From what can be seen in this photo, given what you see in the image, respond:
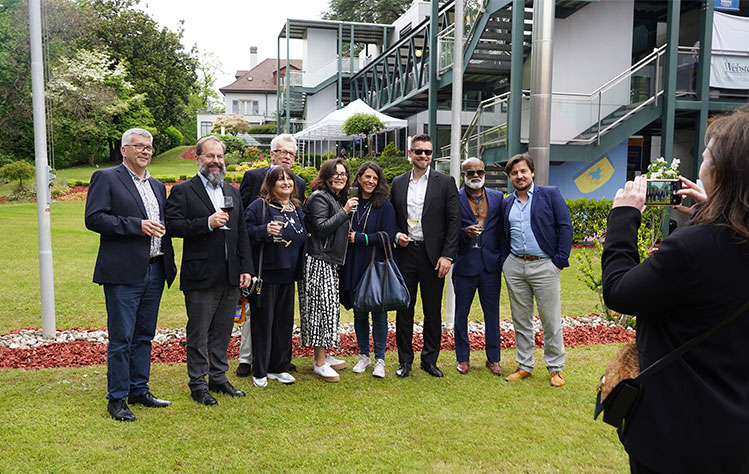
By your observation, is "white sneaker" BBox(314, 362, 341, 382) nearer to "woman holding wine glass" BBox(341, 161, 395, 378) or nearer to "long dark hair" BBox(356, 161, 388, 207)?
"woman holding wine glass" BBox(341, 161, 395, 378)

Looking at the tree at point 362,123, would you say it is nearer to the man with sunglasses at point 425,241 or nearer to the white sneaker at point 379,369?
the man with sunglasses at point 425,241

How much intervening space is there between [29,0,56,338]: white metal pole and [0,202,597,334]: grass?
881 millimetres

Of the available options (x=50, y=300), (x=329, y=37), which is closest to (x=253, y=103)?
(x=329, y=37)

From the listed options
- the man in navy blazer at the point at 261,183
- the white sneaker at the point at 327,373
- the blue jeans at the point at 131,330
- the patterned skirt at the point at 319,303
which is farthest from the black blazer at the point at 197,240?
the white sneaker at the point at 327,373

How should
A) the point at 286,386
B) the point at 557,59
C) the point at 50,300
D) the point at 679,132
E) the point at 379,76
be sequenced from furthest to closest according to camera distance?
the point at 379,76
the point at 679,132
the point at 557,59
the point at 50,300
the point at 286,386

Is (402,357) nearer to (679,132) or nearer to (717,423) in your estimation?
(717,423)

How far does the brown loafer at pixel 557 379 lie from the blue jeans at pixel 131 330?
3.67 m

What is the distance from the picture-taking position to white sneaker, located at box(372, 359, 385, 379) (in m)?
5.89

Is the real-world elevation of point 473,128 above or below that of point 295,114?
below

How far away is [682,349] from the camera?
1.99 meters

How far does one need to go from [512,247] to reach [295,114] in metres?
39.5

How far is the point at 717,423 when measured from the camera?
196 centimetres

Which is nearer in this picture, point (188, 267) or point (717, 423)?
point (717, 423)

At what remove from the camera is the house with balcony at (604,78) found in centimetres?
1469
